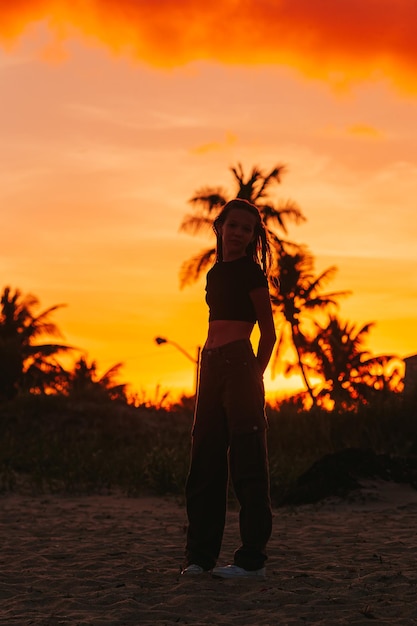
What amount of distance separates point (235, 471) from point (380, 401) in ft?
47.9

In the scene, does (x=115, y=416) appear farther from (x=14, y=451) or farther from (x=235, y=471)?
(x=235, y=471)

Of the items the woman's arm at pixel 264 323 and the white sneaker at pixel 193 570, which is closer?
A: the woman's arm at pixel 264 323

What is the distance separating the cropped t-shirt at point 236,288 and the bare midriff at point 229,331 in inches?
1.0

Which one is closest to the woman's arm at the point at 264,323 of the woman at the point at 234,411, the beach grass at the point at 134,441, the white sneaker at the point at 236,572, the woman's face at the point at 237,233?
the woman at the point at 234,411

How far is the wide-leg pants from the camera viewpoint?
561 cm

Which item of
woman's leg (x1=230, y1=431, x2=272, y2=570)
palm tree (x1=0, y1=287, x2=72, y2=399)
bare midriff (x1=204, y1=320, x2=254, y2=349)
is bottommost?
woman's leg (x1=230, y1=431, x2=272, y2=570)

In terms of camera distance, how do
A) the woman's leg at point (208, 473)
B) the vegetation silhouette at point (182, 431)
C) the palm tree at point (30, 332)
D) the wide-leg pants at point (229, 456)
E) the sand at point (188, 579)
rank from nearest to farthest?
the sand at point (188, 579), the wide-leg pants at point (229, 456), the woman's leg at point (208, 473), the vegetation silhouette at point (182, 431), the palm tree at point (30, 332)

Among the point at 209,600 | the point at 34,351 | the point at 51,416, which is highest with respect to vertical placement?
the point at 34,351

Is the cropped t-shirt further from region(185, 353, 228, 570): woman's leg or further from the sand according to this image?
the sand

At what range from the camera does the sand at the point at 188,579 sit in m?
4.97

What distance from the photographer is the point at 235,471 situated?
5.69m

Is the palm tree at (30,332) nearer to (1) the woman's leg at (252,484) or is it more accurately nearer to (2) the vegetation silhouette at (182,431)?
(2) the vegetation silhouette at (182,431)

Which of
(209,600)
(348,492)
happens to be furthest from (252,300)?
(348,492)

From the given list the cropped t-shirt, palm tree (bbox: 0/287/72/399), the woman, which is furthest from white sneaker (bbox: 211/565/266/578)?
palm tree (bbox: 0/287/72/399)
